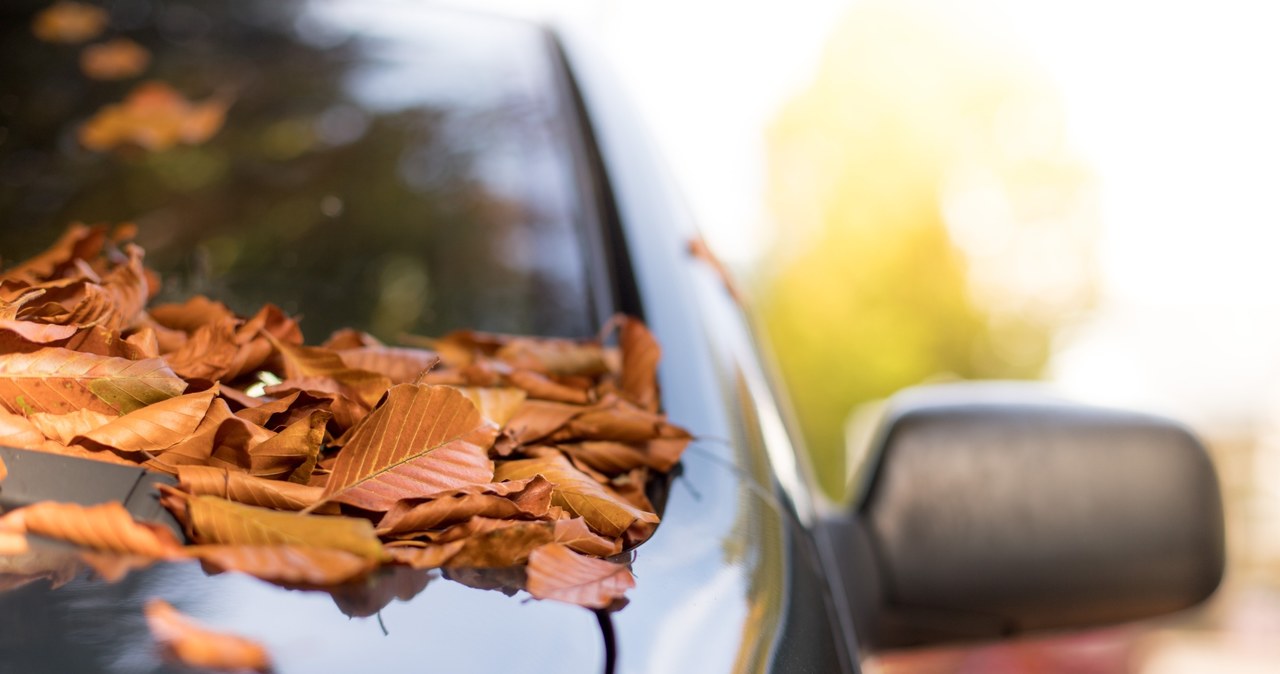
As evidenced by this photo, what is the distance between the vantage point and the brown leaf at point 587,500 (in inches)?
31.9

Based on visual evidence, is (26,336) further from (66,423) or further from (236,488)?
(236,488)

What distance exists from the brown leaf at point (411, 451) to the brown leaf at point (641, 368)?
26 centimetres

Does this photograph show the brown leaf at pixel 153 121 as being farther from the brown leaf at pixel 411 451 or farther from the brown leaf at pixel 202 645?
the brown leaf at pixel 202 645

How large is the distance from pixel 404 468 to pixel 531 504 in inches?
3.5

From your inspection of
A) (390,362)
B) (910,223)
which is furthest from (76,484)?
(910,223)

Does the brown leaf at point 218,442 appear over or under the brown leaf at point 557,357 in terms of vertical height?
over

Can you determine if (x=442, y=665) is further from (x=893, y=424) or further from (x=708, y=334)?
(x=893, y=424)

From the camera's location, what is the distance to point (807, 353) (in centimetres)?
1153

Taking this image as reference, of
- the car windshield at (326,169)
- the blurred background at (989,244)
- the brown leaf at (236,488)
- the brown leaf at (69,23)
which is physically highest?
the brown leaf at (69,23)

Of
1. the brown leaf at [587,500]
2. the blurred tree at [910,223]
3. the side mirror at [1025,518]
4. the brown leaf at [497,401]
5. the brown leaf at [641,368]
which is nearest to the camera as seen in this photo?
the brown leaf at [587,500]

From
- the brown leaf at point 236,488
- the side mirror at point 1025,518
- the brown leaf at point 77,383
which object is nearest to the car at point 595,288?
the side mirror at point 1025,518

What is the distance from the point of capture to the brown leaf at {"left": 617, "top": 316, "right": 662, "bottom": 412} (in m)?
1.05

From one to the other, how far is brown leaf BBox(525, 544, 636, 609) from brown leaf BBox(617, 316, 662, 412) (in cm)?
31

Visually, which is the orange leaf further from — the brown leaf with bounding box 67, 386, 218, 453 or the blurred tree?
the blurred tree
